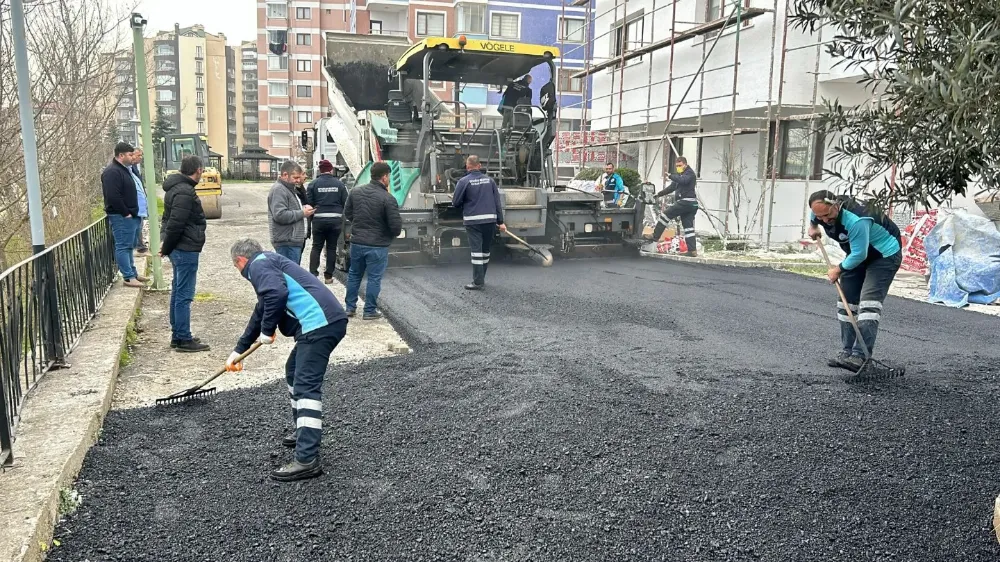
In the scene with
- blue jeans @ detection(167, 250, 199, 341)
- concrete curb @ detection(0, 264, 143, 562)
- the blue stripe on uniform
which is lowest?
concrete curb @ detection(0, 264, 143, 562)

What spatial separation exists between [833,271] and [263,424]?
4.06 metres

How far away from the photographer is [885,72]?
2.79 metres

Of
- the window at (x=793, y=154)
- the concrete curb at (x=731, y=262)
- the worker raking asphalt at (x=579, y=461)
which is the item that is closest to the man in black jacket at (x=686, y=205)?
the concrete curb at (x=731, y=262)

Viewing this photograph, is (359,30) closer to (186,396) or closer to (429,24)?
(429,24)

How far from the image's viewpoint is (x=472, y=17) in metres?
39.9

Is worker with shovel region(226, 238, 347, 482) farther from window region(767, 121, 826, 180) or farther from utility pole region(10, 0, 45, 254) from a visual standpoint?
window region(767, 121, 826, 180)

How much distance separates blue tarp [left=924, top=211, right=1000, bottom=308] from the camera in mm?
8344

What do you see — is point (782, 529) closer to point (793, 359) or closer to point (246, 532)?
point (246, 532)

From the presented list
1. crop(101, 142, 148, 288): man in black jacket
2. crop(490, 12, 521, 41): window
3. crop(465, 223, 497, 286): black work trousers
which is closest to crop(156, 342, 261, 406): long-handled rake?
crop(101, 142, 148, 288): man in black jacket

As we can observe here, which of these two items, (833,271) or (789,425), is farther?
(833,271)

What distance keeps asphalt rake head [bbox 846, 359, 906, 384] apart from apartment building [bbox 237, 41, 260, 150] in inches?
3387

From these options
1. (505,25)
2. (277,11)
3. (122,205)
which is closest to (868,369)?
(122,205)

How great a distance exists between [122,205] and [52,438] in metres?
4.53

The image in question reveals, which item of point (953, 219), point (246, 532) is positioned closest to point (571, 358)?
point (246, 532)
